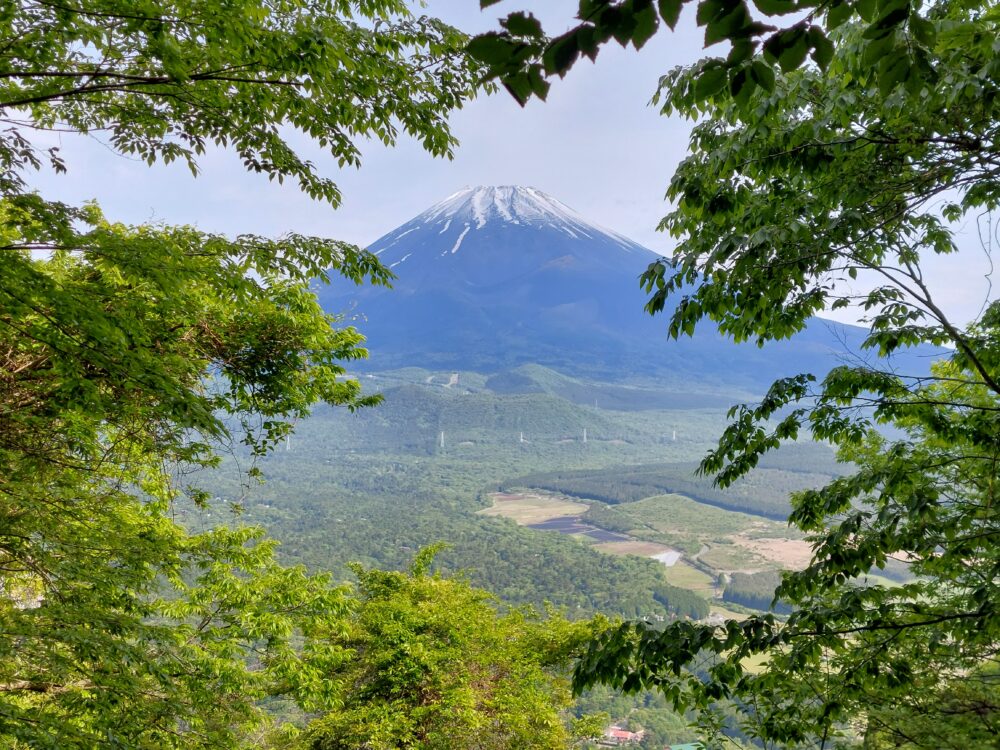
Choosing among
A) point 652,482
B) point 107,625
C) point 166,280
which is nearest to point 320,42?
point 166,280

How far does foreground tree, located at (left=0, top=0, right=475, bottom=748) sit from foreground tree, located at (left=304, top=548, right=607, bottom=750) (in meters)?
3.70

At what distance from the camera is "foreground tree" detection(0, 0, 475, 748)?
9.18 feet

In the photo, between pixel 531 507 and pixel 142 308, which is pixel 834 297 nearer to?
pixel 142 308

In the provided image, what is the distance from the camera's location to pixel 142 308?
3.82 metres

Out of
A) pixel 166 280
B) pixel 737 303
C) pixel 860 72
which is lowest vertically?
pixel 166 280

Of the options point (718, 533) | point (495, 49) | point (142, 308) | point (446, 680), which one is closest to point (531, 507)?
point (718, 533)

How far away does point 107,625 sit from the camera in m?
3.56

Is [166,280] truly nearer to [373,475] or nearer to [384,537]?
[384,537]

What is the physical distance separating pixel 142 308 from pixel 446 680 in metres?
8.52

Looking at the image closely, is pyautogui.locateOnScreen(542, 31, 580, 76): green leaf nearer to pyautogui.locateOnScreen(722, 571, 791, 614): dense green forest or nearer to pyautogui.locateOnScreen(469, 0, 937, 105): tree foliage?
pyautogui.locateOnScreen(469, 0, 937, 105): tree foliage

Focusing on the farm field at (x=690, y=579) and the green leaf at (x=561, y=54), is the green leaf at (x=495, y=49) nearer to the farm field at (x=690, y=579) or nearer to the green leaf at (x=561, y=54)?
the green leaf at (x=561, y=54)

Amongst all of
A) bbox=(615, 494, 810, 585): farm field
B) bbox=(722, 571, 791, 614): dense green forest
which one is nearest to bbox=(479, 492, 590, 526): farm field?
bbox=(615, 494, 810, 585): farm field

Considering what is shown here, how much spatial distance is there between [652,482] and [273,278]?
139918 mm

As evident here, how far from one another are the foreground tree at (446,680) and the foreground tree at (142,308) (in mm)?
3702
